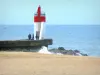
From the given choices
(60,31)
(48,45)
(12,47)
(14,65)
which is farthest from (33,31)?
(14,65)

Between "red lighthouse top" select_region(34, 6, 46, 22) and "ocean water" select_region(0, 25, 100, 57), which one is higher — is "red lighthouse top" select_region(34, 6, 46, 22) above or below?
above

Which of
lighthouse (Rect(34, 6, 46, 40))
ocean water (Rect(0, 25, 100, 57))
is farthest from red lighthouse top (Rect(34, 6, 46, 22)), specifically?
ocean water (Rect(0, 25, 100, 57))

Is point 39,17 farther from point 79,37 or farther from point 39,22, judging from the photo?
point 79,37

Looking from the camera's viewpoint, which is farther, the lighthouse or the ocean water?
the ocean water

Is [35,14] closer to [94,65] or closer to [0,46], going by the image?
[0,46]

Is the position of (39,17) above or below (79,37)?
above

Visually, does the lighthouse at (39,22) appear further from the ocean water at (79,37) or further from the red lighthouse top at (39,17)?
the ocean water at (79,37)

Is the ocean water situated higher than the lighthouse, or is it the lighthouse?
the lighthouse

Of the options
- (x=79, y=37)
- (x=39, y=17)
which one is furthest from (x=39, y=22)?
(x=79, y=37)

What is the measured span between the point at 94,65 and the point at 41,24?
1.85 meters

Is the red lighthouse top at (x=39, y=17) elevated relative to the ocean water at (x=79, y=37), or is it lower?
elevated

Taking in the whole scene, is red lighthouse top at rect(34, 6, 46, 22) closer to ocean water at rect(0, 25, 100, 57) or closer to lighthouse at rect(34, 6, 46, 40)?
lighthouse at rect(34, 6, 46, 40)

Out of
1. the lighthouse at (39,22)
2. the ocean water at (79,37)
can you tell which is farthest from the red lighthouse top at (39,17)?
the ocean water at (79,37)

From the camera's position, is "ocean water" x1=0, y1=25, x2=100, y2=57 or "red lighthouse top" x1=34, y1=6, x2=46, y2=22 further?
"ocean water" x1=0, y1=25, x2=100, y2=57
